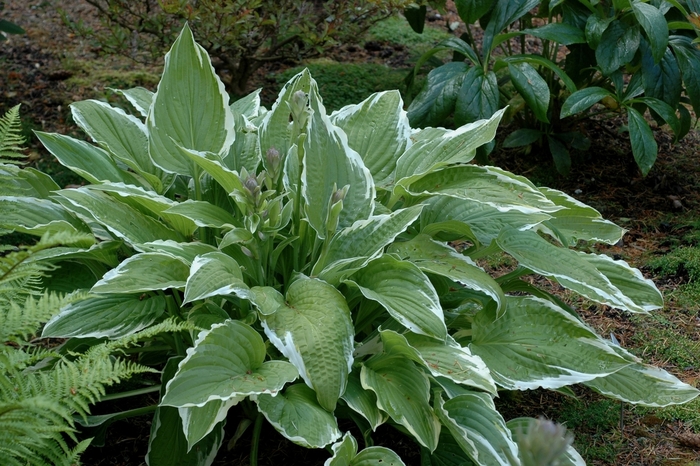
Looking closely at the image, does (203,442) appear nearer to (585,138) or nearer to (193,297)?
(193,297)

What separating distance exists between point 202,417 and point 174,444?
0.32m

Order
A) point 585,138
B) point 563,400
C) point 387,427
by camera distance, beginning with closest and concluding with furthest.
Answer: point 387,427
point 563,400
point 585,138

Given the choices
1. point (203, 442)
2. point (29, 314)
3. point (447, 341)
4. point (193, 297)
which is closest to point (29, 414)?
point (29, 314)

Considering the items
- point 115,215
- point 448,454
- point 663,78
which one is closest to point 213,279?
point 115,215

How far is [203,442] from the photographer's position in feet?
6.20

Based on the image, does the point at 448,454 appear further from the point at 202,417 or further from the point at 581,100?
the point at 581,100

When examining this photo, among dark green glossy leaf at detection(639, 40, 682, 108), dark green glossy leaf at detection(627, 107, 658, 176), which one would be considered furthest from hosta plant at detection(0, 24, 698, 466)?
dark green glossy leaf at detection(639, 40, 682, 108)

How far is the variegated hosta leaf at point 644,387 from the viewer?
6.68 ft

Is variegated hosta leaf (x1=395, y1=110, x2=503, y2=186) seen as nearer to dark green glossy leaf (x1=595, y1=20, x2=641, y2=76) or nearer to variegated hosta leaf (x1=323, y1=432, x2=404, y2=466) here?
variegated hosta leaf (x1=323, y1=432, x2=404, y2=466)

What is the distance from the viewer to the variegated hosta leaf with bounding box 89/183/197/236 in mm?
1958

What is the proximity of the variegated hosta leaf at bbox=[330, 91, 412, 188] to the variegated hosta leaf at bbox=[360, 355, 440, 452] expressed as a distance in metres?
0.65

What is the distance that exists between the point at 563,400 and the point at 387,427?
60cm

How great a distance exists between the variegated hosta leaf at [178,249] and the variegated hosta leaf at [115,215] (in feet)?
0.30

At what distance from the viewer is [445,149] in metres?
2.21
